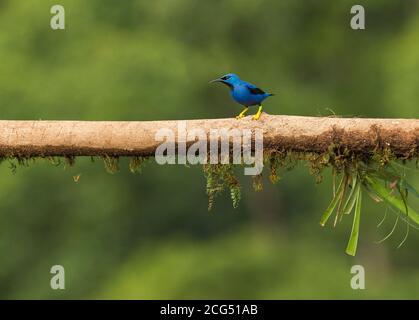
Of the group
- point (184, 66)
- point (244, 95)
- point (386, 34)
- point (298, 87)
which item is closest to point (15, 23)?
point (184, 66)

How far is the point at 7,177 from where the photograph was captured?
28094 mm

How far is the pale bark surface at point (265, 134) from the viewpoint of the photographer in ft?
30.3

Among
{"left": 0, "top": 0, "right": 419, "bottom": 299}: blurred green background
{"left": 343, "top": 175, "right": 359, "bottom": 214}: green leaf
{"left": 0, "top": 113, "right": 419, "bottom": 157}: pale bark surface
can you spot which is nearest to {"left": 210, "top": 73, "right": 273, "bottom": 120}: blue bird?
{"left": 343, "top": 175, "right": 359, "bottom": 214}: green leaf

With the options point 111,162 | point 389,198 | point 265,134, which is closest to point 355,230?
point 389,198

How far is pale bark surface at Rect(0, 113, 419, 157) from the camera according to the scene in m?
9.24

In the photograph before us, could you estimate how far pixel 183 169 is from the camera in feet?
97.9

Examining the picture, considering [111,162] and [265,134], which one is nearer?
[265,134]

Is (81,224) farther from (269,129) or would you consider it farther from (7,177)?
(269,129)

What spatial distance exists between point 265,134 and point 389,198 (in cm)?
105

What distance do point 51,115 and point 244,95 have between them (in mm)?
17334

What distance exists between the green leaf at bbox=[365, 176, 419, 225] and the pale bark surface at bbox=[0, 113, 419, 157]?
448 millimetres

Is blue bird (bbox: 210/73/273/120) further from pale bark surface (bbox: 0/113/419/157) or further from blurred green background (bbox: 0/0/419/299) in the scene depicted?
blurred green background (bbox: 0/0/419/299)

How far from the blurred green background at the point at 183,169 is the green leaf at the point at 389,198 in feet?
51.5

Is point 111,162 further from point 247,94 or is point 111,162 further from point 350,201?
point 350,201
